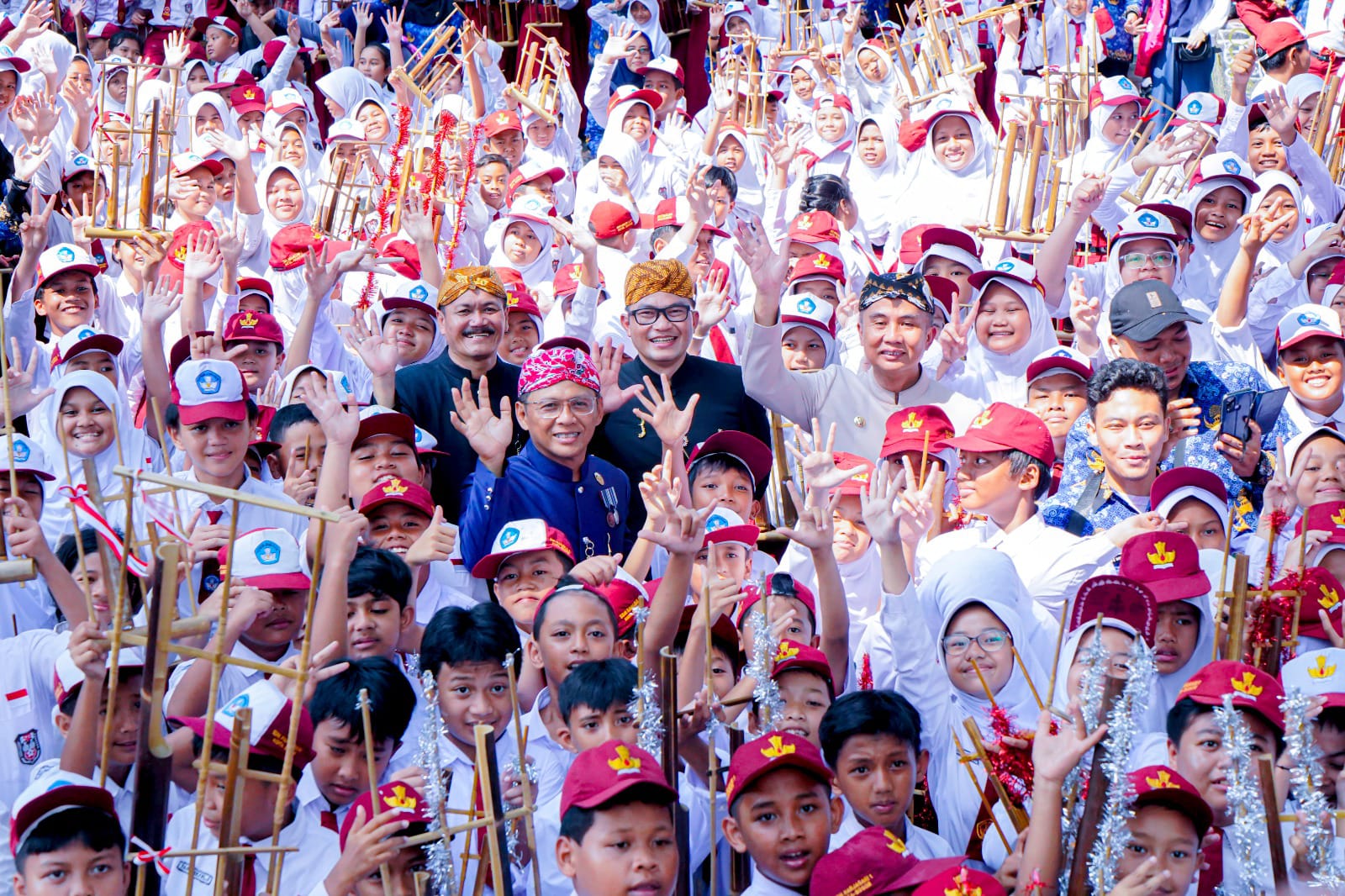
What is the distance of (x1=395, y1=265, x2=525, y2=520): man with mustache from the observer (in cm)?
577

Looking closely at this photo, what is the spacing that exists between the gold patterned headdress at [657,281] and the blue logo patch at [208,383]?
4.64 ft

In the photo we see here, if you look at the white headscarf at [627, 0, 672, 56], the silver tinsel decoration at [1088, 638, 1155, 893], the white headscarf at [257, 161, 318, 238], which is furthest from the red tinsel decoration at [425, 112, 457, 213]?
the silver tinsel decoration at [1088, 638, 1155, 893]

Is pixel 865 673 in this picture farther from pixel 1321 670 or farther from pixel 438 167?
pixel 438 167

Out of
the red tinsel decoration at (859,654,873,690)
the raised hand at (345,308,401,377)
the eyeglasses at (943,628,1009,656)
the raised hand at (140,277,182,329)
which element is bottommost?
the red tinsel decoration at (859,654,873,690)

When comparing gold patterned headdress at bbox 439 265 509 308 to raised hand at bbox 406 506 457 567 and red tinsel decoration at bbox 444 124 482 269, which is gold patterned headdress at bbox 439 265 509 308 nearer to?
raised hand at bbox 406 506 457 567

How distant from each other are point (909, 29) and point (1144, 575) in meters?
8.71

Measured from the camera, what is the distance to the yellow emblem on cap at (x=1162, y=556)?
4305mm

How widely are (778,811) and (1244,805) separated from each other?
977 millimetres

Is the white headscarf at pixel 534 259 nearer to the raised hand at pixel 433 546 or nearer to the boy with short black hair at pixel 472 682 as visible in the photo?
the raised hand at pixel 433 546

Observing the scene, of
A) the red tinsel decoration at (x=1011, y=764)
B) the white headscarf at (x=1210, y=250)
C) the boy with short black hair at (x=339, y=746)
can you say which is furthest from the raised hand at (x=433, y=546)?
the white headscarf at (x=1210, y=250)

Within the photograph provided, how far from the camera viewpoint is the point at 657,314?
577cm

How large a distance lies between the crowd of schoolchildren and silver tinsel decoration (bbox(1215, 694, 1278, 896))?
10 millimetres

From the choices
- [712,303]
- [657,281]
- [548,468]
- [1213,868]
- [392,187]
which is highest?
[392,187]

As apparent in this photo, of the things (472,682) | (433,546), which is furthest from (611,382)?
(472,682)
